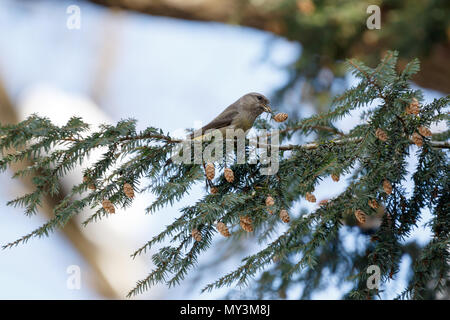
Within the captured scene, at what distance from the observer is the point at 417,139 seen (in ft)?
7.30

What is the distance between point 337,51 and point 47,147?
4.19m

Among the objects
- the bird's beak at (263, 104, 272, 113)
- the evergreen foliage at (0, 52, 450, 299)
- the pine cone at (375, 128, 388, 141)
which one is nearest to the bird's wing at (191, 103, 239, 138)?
the bird's beak at (263, 104, 272, 113)

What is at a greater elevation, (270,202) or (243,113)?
(243,113)

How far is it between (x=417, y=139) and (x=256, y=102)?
1.78m

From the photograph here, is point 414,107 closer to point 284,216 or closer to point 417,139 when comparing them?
point 417,139

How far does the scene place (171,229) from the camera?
215 centimetres

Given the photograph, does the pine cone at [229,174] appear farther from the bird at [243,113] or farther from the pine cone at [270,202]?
the bird at [243,113]

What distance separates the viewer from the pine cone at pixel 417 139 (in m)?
2.22

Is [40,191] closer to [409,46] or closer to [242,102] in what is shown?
[242,102]

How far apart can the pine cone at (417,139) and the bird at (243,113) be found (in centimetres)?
143

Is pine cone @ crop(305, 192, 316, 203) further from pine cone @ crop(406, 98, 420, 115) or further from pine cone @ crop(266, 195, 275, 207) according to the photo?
pine cone @ crop(406, 98, 420, 115)

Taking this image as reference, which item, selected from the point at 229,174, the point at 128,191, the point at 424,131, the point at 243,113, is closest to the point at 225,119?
the point at 243,113

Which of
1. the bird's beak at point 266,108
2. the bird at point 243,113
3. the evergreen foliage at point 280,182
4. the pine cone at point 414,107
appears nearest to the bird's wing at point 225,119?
the bird at point 243,113

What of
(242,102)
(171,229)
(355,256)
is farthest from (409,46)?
(171,229)
